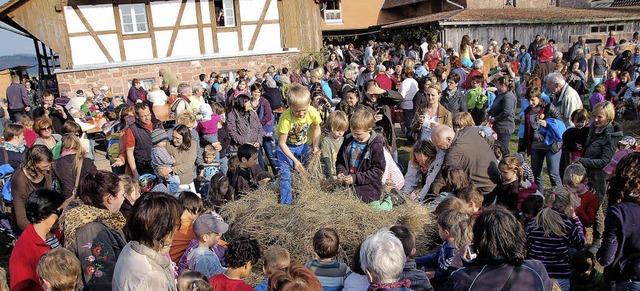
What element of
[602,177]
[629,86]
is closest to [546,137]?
[602,177]

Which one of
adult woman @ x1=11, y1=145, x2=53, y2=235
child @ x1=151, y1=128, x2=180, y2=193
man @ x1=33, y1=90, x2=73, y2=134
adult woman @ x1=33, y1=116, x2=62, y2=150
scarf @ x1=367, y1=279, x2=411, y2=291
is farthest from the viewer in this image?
man @ x1=33, y1=90, x2=73, y2=134

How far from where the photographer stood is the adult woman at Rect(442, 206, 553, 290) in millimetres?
2611

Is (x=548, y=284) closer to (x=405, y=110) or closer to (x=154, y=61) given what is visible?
(x=405, y=110)

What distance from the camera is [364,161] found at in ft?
15.3

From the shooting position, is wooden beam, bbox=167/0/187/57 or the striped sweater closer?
the striped sweater

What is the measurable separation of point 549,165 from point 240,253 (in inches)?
194

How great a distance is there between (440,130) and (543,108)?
2438 millimetres

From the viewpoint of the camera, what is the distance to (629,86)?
1155 cm

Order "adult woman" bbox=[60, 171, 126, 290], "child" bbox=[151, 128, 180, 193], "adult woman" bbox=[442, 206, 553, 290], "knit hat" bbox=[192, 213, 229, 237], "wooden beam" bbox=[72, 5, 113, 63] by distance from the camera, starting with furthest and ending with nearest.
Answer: "wooden beam" bbox=[72, 5, 113, 63], "child" bbox=[151, 128, 180, 193], "knit hat" bbox=[192, 213, 229, 237], "adult woman" bbox=[60, 171, 126, 290], "adult woman" bbox=[442, 206, 553, 290]

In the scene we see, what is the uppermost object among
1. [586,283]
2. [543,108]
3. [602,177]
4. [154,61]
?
[154,61]

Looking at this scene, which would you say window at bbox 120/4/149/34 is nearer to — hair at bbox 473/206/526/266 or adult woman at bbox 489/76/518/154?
adult woman at bbox 489/76/518/154

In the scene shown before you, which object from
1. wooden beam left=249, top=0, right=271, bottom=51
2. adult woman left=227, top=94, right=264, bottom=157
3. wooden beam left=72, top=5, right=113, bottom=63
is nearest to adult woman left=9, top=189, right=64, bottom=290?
adult woman left=227, top=94, right=264, bottom=157

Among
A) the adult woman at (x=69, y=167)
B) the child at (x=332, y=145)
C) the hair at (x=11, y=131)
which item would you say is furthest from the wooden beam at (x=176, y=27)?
the child at (x=332, y=145)

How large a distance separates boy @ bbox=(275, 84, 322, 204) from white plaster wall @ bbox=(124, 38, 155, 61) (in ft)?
48.6
